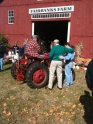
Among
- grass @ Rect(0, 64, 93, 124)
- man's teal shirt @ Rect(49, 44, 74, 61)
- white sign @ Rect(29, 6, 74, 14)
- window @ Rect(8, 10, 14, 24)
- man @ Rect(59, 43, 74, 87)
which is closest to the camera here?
grass @ Rect(0, 64, 93, 124)

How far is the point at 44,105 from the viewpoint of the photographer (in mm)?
6625

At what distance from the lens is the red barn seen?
565 inches

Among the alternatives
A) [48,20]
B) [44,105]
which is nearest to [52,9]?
[48,20]

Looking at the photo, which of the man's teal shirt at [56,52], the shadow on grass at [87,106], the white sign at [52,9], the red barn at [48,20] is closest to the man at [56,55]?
the man's teal shirt at [56,52]

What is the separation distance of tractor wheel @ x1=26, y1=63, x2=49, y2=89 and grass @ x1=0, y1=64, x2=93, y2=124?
0.87 feet

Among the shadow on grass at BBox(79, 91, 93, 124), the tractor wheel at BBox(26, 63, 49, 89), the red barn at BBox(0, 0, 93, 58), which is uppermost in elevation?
the red barn at BBox(0, 0, 93, 58)

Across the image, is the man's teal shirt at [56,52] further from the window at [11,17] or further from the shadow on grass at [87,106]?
the window at [11,17]

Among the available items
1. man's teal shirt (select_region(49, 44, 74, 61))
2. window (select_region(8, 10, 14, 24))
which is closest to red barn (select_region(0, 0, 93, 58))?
window (select_region(8, 10, 14, 24))

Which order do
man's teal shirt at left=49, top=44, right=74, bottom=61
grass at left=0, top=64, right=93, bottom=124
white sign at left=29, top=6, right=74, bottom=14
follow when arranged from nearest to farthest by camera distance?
grass at left=0, top=64, right=93, bottom=124 → man's teal shirt at left=49, top=44, right=74, bottom=61 → white sign at left=29, top=6, right=74, bottom=14

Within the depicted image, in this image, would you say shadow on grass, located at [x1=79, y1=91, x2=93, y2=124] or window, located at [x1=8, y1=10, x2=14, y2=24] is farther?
window, located at [x1=8, y1=10, x2=14, y2=24]

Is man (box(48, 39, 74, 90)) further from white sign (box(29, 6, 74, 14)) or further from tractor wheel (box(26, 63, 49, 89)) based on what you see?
white sign (box(29, 6, 74, 14))

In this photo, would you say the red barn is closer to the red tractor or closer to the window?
the window

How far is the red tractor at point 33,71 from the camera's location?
7.81 meters

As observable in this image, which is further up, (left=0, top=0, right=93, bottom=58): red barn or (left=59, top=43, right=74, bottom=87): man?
(left=0, top=0, right=93, bottom=58): red barn
